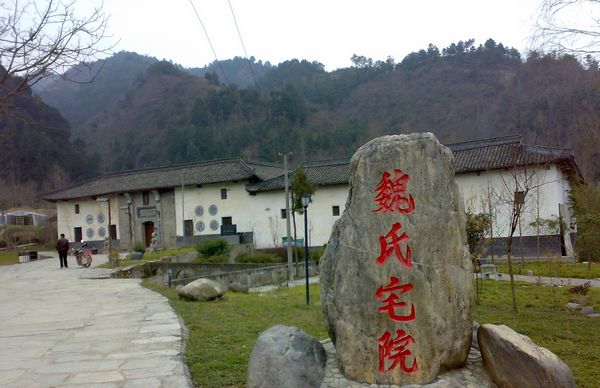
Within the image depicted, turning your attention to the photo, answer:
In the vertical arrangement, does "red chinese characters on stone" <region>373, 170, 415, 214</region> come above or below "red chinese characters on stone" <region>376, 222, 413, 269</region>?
above

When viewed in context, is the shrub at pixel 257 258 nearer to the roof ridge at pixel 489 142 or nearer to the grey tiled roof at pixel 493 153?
the grey tiled roof at pixel 493 153

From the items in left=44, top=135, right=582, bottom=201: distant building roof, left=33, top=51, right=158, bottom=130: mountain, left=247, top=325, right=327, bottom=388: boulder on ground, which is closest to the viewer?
left=247, top=325, right=327, bottom=388: boulder on ground

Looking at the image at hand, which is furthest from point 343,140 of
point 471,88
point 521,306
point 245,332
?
point 245,332

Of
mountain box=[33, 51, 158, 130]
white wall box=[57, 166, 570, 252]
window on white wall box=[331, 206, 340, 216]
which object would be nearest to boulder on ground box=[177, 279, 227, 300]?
white wall box=[57, 166, 570, 252]

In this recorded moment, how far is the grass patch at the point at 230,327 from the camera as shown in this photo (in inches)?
189

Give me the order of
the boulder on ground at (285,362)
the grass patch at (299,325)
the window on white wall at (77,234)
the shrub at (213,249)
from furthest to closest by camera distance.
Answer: the window on white wall at (77,234) → the shrub at (213,249) → the grass patch at (299,325) → the boulder on ground at (285,362)

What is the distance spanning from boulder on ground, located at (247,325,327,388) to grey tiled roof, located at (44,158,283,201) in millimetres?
26153

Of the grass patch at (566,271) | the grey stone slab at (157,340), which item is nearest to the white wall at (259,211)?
the grass patch at (566,271)

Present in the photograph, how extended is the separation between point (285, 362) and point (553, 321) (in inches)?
191

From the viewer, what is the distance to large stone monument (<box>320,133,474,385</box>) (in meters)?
4.21

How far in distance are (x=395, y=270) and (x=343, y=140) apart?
39.4 metres

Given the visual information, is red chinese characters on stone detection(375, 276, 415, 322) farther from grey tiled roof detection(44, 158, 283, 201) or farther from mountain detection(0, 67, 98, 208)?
mountain detection(0, 67, 98, 208)

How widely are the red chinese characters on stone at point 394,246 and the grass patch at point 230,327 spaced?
1668 mm

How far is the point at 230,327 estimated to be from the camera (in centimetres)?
690
